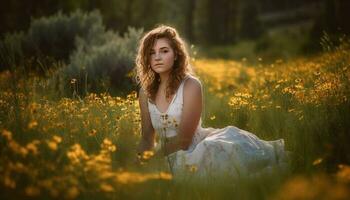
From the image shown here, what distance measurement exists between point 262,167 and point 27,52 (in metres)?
8.26

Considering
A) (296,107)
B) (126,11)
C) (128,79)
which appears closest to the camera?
(296,107)

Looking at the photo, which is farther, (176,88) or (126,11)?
(126,11)

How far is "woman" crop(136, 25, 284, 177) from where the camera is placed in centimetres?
391

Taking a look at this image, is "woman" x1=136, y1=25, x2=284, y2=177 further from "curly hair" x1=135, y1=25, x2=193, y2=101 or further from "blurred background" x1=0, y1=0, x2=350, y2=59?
"blurred background" x1=0, y1=0, x2=350, y2=59

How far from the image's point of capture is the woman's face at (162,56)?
4.64 m

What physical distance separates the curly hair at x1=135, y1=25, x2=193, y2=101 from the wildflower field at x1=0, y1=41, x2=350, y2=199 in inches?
14.8

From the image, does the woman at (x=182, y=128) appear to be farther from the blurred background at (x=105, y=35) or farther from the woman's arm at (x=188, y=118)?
the blurred background at (x=105, y=35)

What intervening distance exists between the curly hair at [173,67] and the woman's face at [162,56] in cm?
5

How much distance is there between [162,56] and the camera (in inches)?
183

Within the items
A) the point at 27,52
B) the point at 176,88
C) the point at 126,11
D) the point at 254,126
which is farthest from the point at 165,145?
the point at 126,11

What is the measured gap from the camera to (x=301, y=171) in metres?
3.78

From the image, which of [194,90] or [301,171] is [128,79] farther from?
[301,171]

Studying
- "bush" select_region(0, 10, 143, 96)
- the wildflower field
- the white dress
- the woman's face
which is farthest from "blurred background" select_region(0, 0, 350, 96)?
the white dress

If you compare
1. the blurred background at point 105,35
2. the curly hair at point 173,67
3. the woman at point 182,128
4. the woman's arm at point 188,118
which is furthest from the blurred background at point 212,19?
the woman's arm at point 188,118
